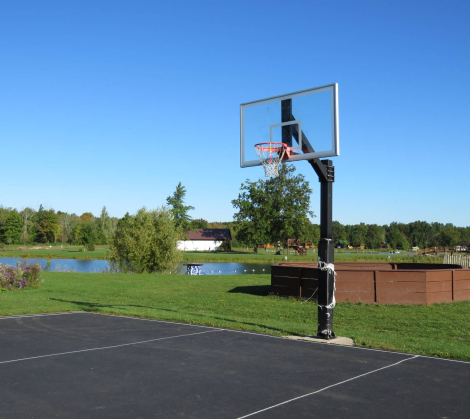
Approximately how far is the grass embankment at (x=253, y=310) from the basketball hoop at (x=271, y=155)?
4206 millimetres

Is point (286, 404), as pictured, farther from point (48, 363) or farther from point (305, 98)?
point (305, 98)

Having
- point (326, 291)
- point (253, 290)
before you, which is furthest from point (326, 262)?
point (253, 290)

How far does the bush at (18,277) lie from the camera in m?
A: 22.1

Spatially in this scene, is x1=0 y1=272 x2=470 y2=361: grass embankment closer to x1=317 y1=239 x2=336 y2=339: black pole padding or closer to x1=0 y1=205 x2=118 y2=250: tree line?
x1=317 y1=239 x2=336 y2=339: black pole padding

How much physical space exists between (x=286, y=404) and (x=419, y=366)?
3.35m

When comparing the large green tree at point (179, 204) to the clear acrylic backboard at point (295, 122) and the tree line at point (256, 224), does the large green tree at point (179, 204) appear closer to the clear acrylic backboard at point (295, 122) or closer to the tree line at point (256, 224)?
the tree line at point (256, 224)

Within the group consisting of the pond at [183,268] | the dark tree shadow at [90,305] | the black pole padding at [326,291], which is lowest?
the pond at [183,268]

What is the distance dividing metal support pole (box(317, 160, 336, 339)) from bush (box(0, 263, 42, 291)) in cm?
1653

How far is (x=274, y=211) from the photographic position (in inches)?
3467

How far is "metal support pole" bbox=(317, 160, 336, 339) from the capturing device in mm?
11008

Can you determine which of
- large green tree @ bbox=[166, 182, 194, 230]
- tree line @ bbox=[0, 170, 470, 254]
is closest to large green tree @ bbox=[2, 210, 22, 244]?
tree line @ bbox=[0, 170, 470, 254]

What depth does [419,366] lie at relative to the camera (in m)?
8.38

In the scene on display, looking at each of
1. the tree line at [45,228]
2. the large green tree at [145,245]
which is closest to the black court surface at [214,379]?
the large green tree at [145,245]

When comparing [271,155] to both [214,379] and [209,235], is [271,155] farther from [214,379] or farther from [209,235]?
[209,235]
